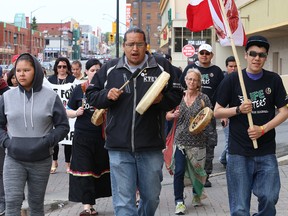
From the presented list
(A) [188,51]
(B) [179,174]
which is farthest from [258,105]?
(A) [188,51]

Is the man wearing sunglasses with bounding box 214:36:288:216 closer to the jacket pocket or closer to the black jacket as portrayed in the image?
the black jacket

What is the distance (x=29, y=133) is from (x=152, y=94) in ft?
4.25

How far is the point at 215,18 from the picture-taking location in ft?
20.7

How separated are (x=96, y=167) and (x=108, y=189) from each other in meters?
0.32

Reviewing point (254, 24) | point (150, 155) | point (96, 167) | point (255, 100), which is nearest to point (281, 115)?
point (255, 100)

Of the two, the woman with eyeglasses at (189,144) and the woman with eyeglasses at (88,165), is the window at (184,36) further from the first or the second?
the woman with eyeglasses at (88,165)

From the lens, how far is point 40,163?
556 cm

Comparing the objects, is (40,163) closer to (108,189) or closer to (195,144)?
(108,189)

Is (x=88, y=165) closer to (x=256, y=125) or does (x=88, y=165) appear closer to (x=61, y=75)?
(x=256, y=125)

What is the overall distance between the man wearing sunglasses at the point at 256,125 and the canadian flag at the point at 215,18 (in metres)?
1.00

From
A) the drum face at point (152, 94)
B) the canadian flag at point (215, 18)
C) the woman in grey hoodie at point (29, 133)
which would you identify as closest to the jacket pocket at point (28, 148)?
the woman in grey hoodie at point (29, 133)

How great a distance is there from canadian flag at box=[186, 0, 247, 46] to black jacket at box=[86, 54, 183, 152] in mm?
1183

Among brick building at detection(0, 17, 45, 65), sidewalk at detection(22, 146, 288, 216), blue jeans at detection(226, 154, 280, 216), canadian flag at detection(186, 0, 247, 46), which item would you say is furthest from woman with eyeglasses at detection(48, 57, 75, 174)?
brick building at detection(0, 17, 45, 65)

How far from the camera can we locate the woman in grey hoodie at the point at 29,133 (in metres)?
5.46
